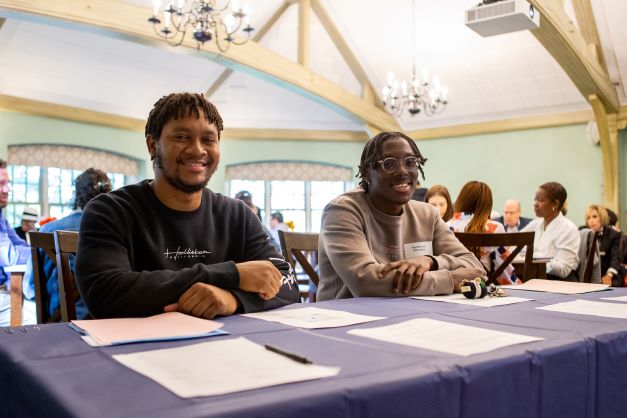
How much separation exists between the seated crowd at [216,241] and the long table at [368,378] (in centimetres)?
19

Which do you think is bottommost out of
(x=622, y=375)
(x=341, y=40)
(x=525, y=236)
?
(x=622, y=375)

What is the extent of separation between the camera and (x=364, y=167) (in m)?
2.19

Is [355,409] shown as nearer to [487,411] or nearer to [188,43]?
[487,411]

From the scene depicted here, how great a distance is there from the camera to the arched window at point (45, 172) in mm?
8023

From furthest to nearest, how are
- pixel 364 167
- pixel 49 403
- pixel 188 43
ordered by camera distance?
1. pixel 188 43
2. pixel 364 167
3. pixel 49 403

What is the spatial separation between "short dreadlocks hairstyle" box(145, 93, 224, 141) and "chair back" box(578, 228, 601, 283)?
295cm

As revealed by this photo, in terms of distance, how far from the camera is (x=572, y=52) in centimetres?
624

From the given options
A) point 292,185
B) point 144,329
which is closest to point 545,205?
point 144,329

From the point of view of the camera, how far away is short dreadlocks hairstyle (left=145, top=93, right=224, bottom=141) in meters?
1.65

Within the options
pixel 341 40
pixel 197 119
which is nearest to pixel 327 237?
pixel 197 119

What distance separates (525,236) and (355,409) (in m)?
2.10

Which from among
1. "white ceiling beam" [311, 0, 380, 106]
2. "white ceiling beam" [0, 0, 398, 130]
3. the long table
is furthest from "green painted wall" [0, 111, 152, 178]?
the long table

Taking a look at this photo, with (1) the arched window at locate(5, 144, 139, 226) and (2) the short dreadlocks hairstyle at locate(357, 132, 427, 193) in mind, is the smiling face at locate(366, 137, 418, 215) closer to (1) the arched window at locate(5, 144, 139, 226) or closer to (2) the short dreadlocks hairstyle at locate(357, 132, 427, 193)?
(2) the short dreadlocks hairstyle at locate(357, 132, 427, 193)

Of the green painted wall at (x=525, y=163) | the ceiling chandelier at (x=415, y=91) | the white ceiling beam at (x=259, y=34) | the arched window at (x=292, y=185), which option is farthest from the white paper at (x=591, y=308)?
the arched window at (x=292, y=185)
